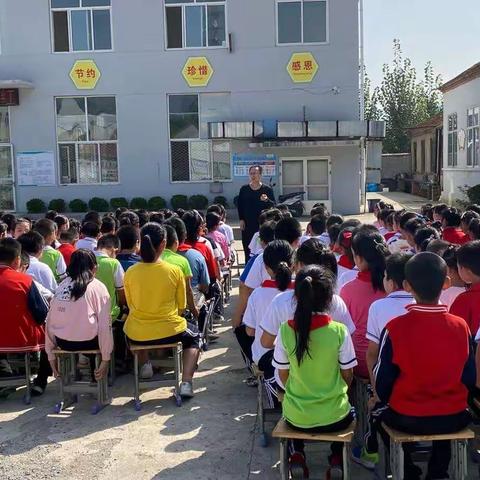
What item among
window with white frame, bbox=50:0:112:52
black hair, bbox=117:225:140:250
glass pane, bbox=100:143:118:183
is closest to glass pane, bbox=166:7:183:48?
window with white frame, bbox=50:0:112:52

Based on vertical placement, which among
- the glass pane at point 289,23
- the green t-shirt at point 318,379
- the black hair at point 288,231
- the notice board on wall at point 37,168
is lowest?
the green t-shirt at point 318,379

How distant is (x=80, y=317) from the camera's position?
493 centimetres

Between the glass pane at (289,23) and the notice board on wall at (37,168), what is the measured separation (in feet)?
26.1

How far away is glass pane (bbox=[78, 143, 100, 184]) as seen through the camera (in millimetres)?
19875

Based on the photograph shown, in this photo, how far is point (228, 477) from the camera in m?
3.85

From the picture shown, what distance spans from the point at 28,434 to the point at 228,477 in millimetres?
1643

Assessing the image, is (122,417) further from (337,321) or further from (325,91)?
(325,91)

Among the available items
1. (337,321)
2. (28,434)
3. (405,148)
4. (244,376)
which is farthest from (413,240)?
(405,148)

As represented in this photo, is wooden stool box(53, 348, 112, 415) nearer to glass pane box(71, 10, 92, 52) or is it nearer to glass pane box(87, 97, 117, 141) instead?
glass pane box(87, 97, 117, 141)

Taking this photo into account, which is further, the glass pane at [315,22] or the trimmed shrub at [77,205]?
the trimmed shrub at [77,205]

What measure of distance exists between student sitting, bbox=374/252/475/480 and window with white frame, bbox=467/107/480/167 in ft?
57.3

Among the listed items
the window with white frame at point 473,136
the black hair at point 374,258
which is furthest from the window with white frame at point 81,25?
the black hair at point 374,258

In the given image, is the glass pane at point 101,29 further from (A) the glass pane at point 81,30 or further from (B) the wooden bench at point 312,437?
(B) the wooden bench at point 312,437

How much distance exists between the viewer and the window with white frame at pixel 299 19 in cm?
1875
